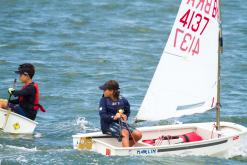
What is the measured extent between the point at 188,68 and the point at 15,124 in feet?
11.0

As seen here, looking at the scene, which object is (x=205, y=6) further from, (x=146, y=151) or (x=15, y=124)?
(x=15, y=124)

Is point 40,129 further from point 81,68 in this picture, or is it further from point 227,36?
point 227,36

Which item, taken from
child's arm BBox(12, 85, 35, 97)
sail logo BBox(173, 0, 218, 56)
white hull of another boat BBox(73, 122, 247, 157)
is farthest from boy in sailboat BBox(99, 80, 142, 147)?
child's arm BBox(12, 85, 35, 97)

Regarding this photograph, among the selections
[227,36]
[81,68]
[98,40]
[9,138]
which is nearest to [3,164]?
[9,138]

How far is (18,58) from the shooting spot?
22641mm

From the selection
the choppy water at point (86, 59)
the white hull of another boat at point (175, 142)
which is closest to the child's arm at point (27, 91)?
the choppy water at point (86, 59)

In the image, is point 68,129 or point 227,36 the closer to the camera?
point 68,129

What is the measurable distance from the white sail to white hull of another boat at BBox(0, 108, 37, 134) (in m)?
2.17

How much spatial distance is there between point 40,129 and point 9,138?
1298mm

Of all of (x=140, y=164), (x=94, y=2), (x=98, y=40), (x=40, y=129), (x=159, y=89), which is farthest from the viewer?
(x=94, y=2)

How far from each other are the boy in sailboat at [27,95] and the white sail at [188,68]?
83.8 inches

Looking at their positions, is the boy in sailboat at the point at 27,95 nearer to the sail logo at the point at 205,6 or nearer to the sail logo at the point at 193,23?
the sail logo at the point at 193,23

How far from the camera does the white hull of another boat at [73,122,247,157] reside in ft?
42.7

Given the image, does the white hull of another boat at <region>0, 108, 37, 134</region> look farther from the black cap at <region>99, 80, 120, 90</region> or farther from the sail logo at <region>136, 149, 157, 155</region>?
the sail logo at <region>136, 149, 157, 155</region>
